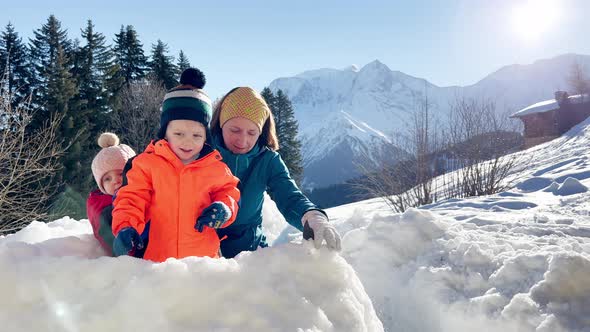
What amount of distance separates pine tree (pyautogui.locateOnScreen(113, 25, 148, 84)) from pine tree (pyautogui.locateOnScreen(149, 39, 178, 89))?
1.95ft

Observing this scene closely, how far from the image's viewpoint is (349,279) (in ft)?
5.19

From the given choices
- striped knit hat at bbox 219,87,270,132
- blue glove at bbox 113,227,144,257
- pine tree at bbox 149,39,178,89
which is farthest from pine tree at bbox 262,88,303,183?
blue glove at bbox 113,227,144,257

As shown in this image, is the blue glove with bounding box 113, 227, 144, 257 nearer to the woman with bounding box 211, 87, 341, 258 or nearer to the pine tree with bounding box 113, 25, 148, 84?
the woman with bounding box 211, 87, 341, 258

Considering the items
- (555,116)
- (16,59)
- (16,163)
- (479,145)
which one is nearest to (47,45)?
(16,59)

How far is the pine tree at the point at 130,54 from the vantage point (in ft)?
76.6

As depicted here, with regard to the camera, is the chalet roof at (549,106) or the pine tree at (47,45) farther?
the chalet roof at (549,106)

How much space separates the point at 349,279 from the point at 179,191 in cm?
93

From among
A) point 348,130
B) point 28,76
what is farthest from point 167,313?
point 348,130

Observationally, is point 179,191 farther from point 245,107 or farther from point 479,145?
point 479,145

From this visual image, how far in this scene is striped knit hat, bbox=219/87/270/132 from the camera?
8.32 feet

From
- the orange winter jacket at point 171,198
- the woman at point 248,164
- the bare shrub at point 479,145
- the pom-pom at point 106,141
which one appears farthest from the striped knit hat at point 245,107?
the bare shrub at point 479,145

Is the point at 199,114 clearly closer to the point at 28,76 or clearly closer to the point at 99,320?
the point at 99,320

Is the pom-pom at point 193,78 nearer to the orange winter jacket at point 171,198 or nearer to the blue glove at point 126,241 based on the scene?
the orange winter jacket at point 171,198

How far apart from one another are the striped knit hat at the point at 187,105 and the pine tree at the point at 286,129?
25.2 m
